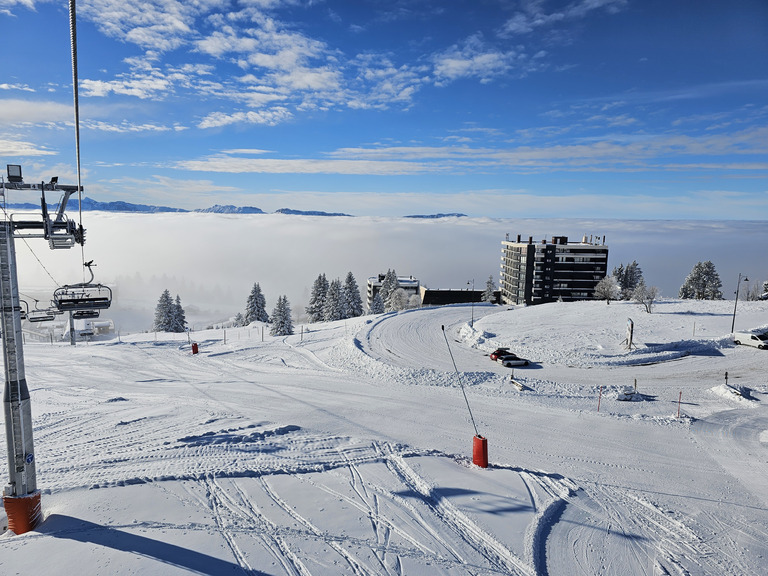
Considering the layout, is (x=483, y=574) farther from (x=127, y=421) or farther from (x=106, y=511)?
(x=127, y=421)

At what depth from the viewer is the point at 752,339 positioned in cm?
3039

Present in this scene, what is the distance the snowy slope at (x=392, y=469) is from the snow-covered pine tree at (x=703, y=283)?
5521 centimetres

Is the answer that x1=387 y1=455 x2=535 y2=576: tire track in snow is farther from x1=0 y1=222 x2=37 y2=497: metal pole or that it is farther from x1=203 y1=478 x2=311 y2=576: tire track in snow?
x1=0 y1=222 x2=37 y2=497: metal pole

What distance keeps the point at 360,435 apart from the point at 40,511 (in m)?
8.56

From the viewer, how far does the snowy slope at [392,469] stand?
26.8 ft

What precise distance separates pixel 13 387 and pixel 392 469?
882 centimetres

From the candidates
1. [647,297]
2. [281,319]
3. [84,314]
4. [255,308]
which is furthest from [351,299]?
[84,314]

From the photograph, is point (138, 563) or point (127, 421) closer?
point (138, 563)

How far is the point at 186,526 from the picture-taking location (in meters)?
8.58

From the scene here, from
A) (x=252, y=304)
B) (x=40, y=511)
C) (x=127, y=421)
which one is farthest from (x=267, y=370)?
(x=252, y=304)

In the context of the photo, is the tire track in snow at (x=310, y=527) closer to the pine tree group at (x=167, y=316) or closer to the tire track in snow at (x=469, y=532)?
the tire track in snow at (x=469, y=532)

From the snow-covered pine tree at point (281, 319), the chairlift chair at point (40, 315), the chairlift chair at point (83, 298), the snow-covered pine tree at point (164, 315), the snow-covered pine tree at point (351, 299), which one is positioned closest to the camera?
the chairlift chair at point (40, 315)

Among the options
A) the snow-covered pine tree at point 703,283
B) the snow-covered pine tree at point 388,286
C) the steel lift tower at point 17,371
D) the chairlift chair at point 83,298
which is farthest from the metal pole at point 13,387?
the snow-covered pine tree at point 703,283

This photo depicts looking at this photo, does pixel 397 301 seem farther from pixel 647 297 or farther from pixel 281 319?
pixel 647 297
